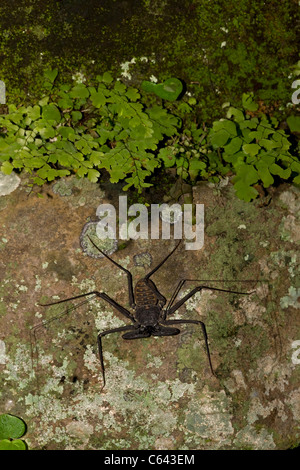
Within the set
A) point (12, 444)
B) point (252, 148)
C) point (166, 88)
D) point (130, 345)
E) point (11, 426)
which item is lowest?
point (12, 444)

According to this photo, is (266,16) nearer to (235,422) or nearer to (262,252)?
(262,252)

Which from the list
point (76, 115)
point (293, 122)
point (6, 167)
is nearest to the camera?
point (6, 167)

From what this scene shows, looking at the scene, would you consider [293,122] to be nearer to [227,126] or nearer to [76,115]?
[227,126]

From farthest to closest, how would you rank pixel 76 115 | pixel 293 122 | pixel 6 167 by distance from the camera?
pixel 293 122, pixel 76 115, pixel 6 167

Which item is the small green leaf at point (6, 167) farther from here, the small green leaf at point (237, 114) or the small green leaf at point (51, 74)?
the small green leaf at point (237, 114)

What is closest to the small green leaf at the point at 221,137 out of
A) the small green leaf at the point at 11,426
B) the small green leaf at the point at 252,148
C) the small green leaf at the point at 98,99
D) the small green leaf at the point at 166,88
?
the small green leaf at the point at 252,148

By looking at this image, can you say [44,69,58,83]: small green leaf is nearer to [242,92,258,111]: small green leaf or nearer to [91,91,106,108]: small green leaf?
[91,91,106,108]: small green leaf

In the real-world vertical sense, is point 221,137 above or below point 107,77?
below

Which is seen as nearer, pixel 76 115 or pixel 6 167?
pixel 6 167

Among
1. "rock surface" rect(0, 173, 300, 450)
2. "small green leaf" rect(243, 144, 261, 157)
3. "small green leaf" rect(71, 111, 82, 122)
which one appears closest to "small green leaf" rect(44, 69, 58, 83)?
"small green leaf" rect(71, 111, 82, 122)

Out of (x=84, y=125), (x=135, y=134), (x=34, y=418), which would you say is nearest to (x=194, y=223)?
(x=135, y=134)

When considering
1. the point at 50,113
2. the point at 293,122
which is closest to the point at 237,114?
the point at 293,122
